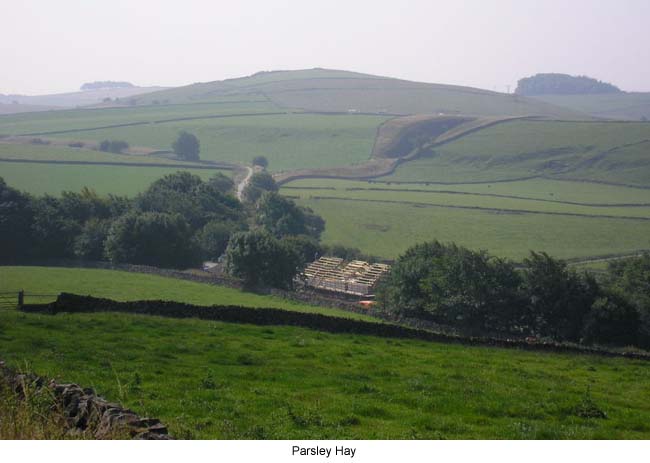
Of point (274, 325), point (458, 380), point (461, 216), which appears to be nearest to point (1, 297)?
point (274, 325)

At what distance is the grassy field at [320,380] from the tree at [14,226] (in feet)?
109

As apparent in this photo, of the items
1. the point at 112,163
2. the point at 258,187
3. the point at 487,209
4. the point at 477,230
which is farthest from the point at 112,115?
the point at 477,230

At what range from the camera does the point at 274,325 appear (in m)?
24.5

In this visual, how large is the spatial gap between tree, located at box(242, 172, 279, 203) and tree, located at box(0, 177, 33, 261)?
36193 mm

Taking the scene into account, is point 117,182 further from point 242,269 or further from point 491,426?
point 491,426

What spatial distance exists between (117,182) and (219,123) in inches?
2455

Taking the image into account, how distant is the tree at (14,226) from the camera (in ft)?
174

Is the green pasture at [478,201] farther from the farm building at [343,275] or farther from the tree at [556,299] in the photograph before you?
the tree at [556,299]

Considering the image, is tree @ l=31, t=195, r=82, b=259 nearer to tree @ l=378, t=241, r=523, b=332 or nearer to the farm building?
the farm building

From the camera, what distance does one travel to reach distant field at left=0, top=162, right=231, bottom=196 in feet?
292

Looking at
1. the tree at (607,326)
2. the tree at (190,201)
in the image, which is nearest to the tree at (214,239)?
the tree at (190,201)

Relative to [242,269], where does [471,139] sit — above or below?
above

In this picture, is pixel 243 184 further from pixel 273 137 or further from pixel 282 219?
pixel 273 137

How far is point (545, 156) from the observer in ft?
428
